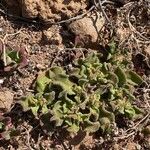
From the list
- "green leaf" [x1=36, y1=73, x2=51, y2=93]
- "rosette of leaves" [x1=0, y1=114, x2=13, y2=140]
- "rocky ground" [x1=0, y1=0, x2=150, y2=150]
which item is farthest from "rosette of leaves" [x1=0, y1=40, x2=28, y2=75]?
"rosette of leaves" [x1=0, y1=114, x2=13, y2=140]

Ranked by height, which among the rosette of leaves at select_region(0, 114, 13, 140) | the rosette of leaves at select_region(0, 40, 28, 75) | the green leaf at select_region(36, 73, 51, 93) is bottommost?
the rosette of leaves at select_region(0, 114, 13, 140)

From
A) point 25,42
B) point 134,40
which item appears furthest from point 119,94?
point 25,42

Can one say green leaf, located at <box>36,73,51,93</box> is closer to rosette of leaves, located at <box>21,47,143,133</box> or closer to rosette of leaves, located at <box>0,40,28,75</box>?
rosette of leaves, located at <box>21,47,143,133</box>

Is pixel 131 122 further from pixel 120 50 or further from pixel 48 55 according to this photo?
pixel 48 55

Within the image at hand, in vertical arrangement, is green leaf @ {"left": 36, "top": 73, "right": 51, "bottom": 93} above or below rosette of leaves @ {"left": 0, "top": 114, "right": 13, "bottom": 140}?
above

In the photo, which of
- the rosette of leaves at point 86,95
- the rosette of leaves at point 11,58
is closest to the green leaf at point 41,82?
the rosette of leaves at point 86,95

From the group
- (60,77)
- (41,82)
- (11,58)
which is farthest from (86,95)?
(11,58)

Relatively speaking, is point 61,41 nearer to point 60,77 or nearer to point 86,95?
point 60,77
